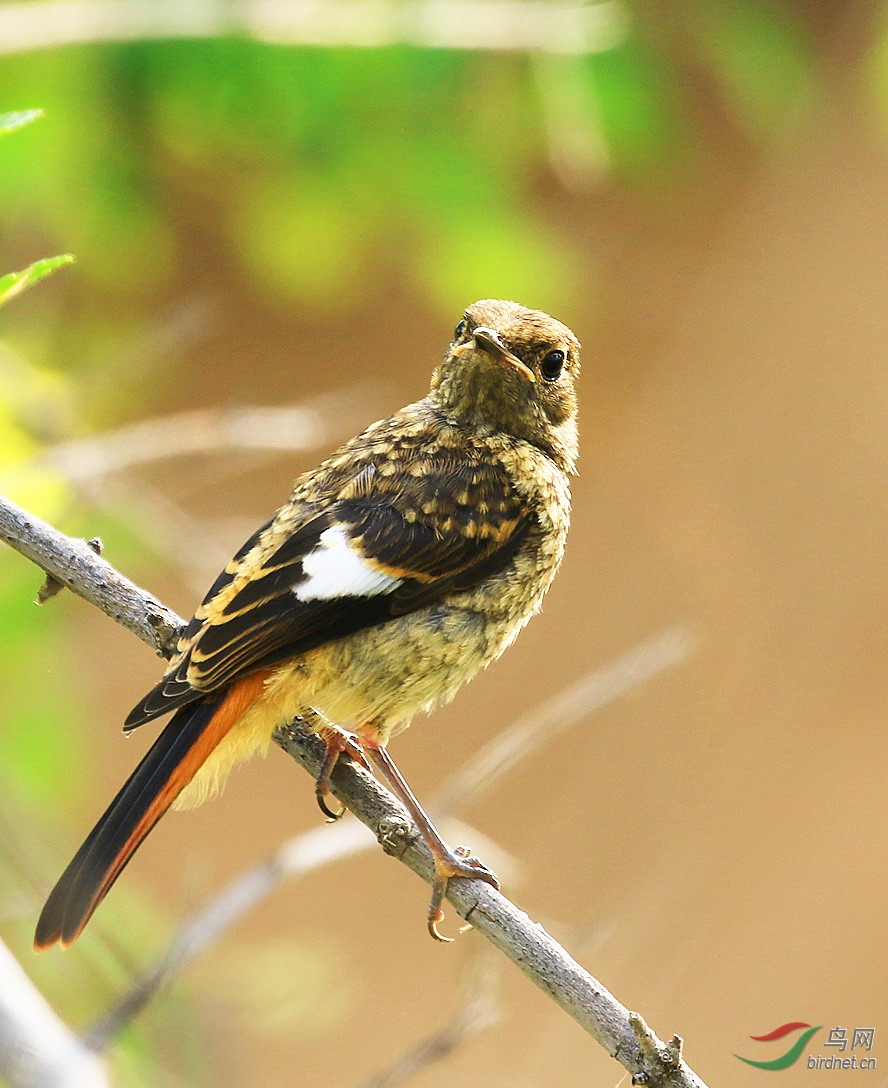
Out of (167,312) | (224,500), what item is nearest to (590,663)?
(224,500)

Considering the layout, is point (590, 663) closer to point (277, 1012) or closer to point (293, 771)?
point (293, 771)

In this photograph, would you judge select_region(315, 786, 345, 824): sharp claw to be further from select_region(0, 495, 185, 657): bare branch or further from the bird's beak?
the bird's beak

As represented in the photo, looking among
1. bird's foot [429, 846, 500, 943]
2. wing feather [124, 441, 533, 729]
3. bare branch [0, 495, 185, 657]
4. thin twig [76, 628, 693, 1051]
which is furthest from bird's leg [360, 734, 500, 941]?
bare branch [0, 495, 185, 657]

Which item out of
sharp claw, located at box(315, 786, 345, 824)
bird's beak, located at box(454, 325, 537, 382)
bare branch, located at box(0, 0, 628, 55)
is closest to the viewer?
sharp claw, located at box(315, 786, 345, 824)

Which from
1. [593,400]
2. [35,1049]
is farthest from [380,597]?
[593,400]

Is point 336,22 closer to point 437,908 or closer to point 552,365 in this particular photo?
point 552,365

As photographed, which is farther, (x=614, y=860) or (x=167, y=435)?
(x=614, y=860)
